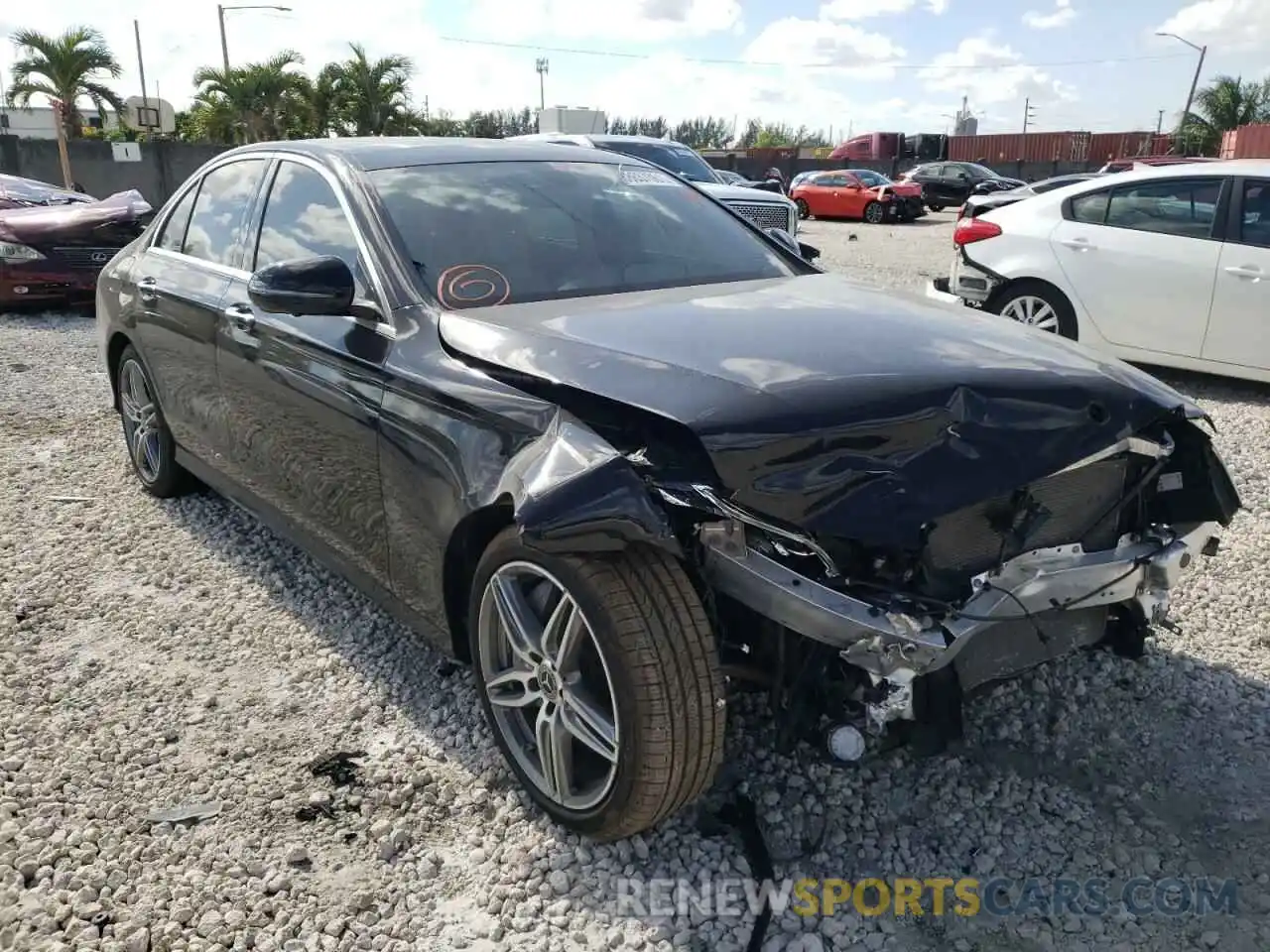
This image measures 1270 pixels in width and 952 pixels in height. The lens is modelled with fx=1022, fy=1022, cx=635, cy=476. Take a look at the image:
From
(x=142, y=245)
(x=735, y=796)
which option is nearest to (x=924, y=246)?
(x=142, y=245)

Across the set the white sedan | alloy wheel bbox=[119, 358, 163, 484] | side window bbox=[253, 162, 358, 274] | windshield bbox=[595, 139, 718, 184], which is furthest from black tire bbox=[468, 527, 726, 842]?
windshield bbox=[595, 139, 718, 184]

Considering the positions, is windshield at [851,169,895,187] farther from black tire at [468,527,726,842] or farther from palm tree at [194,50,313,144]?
black tire at [468,527,726,842]

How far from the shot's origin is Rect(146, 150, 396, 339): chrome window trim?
2969mm

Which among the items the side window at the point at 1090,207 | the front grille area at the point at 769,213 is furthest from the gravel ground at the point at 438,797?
→ the front grille area at the point at 769,213

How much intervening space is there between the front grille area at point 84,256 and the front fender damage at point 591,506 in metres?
9.62

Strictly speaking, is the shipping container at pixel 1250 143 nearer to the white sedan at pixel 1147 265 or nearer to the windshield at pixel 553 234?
the white sedan at pixel 1147 265

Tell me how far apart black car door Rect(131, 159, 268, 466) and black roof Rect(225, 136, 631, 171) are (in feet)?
0.96

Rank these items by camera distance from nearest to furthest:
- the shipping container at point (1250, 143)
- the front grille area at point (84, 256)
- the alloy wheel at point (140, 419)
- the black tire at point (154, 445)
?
the black tire at point (154, 445)
the alloy wheel at point (140, 419)
the front grille area at point (84, 256)
the shipping container at point (1250, 143)

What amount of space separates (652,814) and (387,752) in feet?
3.10

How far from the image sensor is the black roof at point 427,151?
346 centimetres

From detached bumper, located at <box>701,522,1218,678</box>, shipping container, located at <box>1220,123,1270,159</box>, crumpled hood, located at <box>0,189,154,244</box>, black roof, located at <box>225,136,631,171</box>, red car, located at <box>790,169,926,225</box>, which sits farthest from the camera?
shipping container, located at <box>1220,123,1270,159</box>

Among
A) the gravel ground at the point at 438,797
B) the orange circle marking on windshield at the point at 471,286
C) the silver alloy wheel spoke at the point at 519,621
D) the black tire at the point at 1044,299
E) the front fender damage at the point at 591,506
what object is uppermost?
the orange circle marking on windshield at the point at 471,286

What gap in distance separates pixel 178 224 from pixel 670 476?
3.32m

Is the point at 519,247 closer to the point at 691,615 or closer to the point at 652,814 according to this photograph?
the point at 691,615
